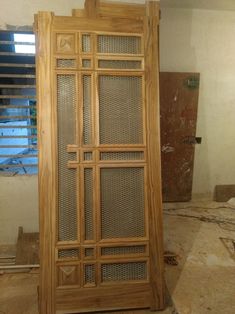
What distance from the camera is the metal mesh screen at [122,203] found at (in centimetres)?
176

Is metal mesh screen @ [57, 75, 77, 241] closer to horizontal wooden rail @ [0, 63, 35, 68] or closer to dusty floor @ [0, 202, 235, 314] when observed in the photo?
dusty floor @ [0, 202, 235, 314]

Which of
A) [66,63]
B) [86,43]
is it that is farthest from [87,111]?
[86,43]

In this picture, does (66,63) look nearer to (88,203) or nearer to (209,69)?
(88,203)

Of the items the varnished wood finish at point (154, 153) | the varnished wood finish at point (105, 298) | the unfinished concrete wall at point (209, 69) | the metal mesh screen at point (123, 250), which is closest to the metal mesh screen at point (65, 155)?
the metal mesh screen at point (123, 250)

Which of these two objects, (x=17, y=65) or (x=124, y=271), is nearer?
(x=124, y=271)

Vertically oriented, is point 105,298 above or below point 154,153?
below

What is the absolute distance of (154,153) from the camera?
1767 millimetres

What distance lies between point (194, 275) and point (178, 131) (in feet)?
6.70

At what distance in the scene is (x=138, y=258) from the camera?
178 centimetres

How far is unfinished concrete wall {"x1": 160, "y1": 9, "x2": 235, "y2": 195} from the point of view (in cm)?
361

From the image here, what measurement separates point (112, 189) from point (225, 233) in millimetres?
1717

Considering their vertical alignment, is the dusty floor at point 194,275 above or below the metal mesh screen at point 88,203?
below

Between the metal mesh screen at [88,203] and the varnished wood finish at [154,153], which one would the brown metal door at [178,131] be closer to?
the varnished wood finish at [154,153]

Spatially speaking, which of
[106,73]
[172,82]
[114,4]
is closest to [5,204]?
[106,73]
